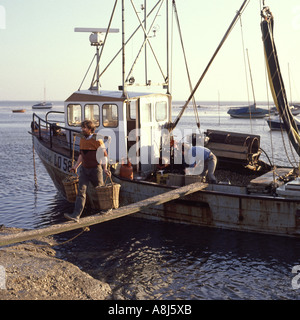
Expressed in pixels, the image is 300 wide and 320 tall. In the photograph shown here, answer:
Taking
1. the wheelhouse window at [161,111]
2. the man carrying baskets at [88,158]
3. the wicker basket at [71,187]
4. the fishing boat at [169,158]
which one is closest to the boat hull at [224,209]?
the fishing boat at [169,158]

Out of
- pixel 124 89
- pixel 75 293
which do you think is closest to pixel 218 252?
pixel 75 293

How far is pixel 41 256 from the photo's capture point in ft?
33.9

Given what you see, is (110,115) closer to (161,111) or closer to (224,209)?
(161,111)

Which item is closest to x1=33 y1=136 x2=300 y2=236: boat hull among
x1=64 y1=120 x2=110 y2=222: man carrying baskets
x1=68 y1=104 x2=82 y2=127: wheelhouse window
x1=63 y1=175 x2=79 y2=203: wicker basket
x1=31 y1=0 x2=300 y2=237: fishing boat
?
x1=31 y1=0 x2=300 y2=237: fishing boat

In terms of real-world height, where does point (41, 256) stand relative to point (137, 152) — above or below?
below

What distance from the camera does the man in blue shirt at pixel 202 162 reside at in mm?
13367

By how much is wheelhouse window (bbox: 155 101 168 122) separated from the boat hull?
311 centimetres

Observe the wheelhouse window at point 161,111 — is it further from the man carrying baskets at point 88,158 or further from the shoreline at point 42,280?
the shoreline at point 42,280

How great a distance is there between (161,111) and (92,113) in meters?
2.51

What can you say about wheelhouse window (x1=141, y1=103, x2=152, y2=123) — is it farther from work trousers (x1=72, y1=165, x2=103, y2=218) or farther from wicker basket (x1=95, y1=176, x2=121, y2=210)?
work trousers (x1=72, y1=165, x2=103, y2=218)

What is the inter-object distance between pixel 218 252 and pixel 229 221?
1480mm

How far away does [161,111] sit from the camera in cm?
1567

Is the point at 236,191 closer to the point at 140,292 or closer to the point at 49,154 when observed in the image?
the point at 140,292

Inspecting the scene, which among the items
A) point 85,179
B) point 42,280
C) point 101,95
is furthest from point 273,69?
point 42,280
